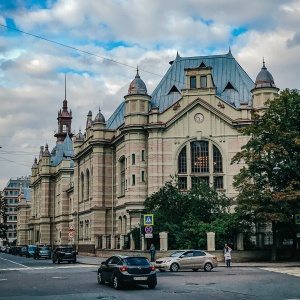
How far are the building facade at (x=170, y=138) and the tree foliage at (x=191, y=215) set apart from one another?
23.3 feet

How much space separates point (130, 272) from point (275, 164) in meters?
23.1

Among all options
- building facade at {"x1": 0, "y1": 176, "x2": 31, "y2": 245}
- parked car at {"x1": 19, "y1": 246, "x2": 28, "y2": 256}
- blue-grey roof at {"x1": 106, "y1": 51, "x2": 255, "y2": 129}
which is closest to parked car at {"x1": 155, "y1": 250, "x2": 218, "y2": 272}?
blue-grey roof at {"x1": 106, "y1": 51, "x2": 255, "y2": 129}

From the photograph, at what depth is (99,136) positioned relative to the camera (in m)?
67.9

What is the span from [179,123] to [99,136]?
40.3ft

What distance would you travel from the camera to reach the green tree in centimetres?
4209

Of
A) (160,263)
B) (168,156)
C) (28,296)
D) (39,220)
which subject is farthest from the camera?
(39,220)

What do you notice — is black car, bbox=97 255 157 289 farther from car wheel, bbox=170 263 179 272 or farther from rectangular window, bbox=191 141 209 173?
rectangular window, bbox=191 141 209 173

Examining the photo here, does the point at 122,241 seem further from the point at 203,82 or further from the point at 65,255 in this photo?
the point at 203,82

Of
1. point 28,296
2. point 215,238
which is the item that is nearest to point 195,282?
point 28,296

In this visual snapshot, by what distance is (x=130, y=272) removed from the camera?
22922 millimetres

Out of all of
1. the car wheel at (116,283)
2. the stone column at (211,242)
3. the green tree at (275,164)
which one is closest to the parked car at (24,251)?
the stone column at (211,242)

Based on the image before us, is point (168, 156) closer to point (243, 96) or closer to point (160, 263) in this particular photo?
point (243, 96)

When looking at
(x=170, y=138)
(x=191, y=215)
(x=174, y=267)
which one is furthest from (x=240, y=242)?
(x=170, y=138)

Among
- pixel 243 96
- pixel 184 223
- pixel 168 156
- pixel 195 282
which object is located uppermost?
pixel 243 96
